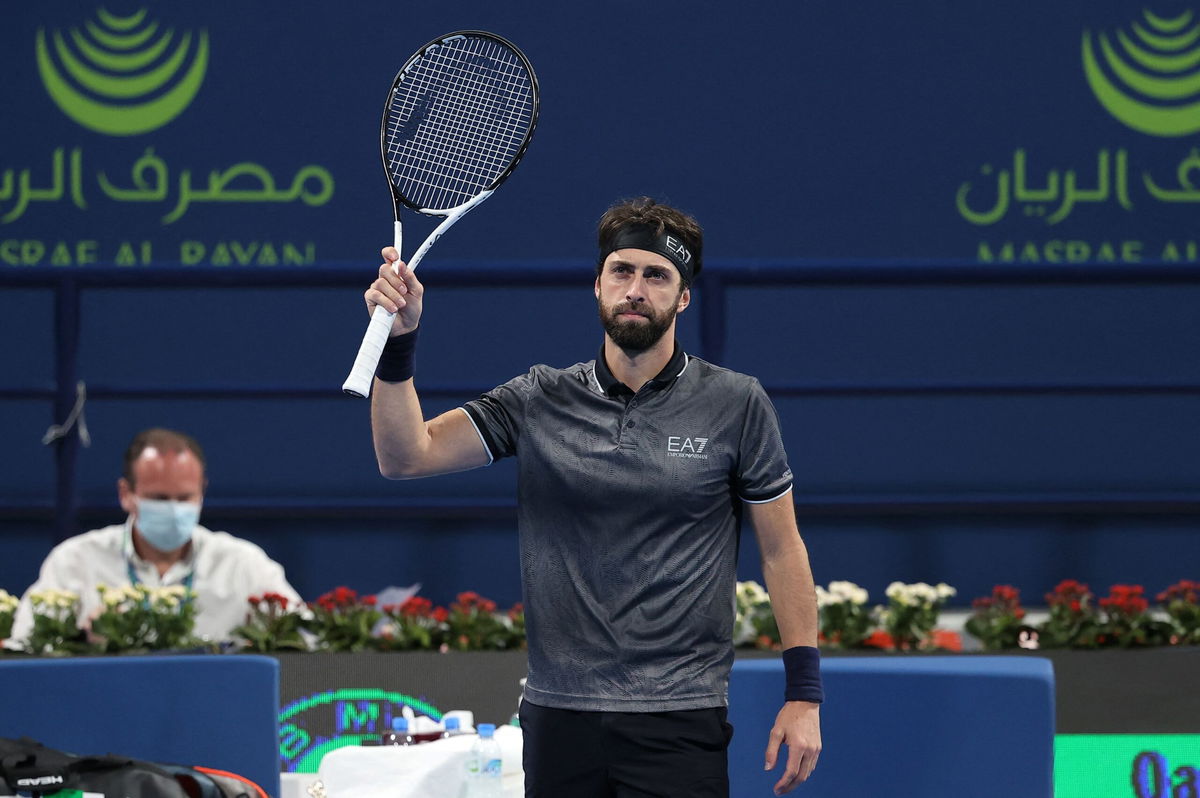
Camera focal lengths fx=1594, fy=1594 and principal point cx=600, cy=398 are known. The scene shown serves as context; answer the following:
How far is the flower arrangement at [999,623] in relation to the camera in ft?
13.8

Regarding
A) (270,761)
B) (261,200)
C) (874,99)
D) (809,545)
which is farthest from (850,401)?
(270,761)

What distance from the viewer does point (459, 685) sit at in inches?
161

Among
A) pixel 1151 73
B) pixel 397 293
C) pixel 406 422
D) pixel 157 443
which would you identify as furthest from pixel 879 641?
pixel 1151 73

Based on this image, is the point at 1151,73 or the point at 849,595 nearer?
the point at 849,595

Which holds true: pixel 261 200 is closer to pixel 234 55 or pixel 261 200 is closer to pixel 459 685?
pixel 234 55

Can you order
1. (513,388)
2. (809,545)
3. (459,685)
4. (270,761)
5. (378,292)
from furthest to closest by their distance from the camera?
(809,545)
(459,685)
(270,761)
(513,388)
(378,292)

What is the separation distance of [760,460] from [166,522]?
9.81 feet

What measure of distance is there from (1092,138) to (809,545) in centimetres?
203

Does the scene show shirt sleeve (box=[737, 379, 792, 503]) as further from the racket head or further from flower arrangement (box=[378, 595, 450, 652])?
flower arrangement (box=[378, 595, 450, 652])

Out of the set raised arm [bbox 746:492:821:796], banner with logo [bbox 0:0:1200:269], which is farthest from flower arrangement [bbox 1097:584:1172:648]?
banner with logo [bbox 0:0:1200:269]

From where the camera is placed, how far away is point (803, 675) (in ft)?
8.10

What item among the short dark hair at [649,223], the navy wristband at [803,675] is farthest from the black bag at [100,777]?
the short dark hair at [649,223]

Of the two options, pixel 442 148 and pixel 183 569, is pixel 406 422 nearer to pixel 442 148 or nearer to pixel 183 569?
pixel 442 148

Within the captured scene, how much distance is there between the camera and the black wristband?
2.48m
